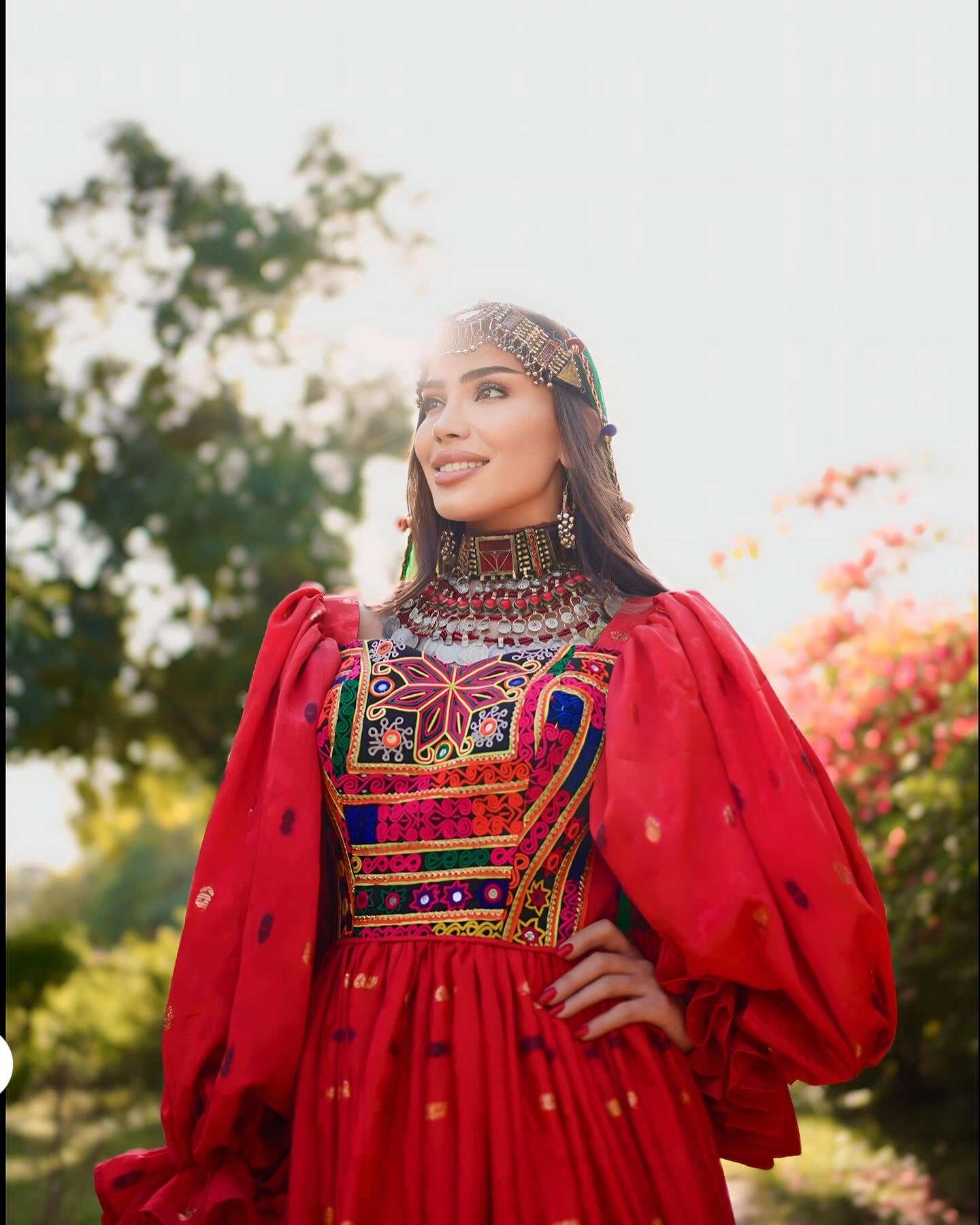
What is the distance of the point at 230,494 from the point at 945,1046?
5108mm

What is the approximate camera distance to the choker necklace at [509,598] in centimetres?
229

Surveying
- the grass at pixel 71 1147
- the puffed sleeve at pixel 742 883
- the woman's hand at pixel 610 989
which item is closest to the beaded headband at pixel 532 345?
the puffed sleeve at pixel 742 883

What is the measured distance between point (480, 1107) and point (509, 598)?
917 mm

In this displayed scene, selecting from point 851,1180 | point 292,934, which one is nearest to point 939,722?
point 851,1180

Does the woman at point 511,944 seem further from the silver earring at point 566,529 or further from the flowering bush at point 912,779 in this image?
the flowering bush at point 912,779

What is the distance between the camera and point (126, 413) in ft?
25.9

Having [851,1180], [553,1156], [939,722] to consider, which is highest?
[939,722]

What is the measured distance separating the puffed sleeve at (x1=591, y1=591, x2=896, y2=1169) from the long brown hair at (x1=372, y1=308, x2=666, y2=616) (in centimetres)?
29

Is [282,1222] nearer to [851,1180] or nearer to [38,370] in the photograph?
[851,1180]

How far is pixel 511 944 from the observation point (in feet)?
6.50

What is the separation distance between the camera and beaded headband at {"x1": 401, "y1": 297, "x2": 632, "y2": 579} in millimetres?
2328

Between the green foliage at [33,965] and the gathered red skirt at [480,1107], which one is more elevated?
the gathered red skirt at [480,1107]

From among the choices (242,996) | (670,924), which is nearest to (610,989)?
(670,924)

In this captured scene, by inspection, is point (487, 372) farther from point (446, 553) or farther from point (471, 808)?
point (471, 808)
